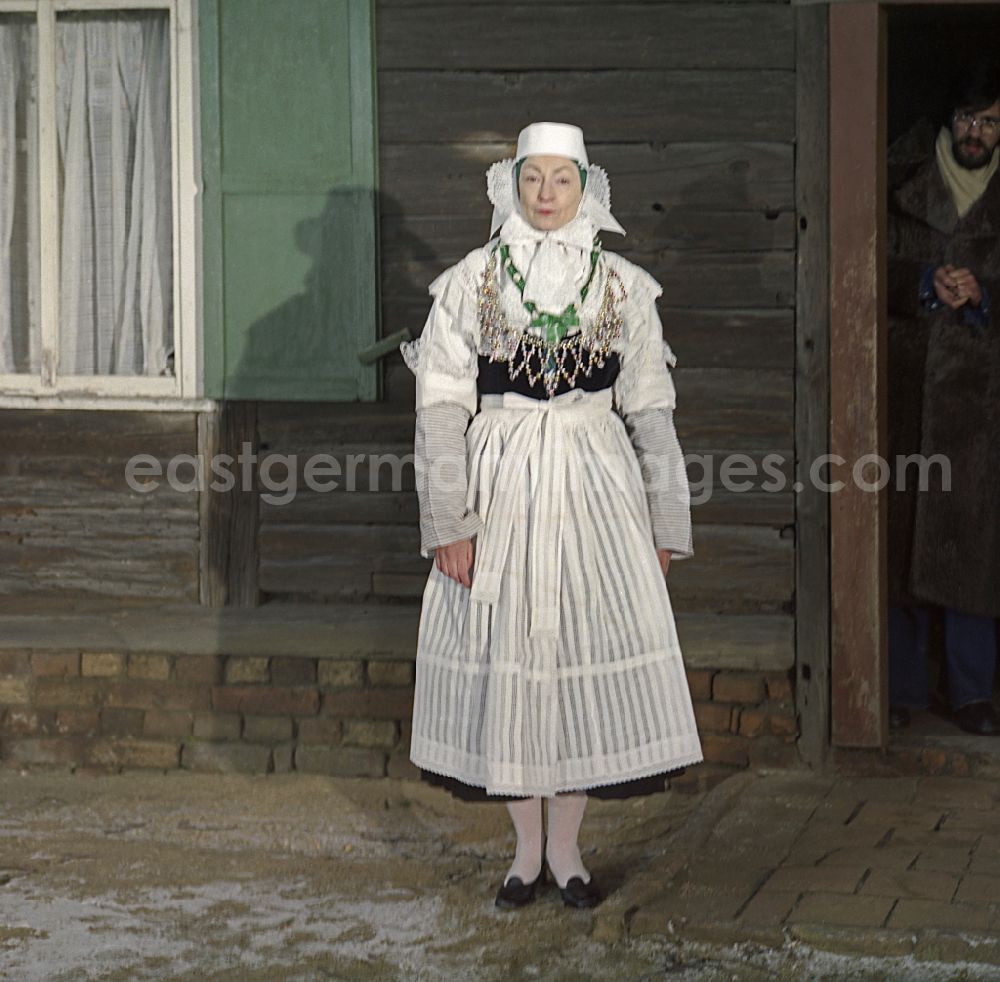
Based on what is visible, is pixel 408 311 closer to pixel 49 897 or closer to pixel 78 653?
pixel 78 653

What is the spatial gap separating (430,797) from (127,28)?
2.92 metres

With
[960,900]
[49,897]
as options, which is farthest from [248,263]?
[960,900]

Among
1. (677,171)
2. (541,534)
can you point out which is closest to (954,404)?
(677,171)

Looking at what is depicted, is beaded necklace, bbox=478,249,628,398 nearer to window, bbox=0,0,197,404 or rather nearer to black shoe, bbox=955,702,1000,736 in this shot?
window, bbox=0,0,197,404

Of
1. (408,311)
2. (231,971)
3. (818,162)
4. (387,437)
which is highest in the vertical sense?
(818,162)

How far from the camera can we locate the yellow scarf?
6410 millimetres

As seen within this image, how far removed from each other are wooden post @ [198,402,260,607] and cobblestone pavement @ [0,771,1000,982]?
2.19 feet

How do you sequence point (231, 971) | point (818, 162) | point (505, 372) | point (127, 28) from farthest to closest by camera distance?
point (127, 28)
point (818, 162)
point (505, 372)
point (231, 971)

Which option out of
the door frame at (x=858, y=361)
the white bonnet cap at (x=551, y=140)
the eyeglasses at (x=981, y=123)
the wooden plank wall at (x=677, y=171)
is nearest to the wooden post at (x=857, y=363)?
the door frame at (x=858, y=361)

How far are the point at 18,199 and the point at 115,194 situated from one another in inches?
14.7

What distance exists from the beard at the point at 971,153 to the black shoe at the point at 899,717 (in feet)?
6.46

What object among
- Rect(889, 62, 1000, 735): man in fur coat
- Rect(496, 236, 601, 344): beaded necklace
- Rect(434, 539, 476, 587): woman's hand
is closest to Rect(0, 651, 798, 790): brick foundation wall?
Rect(889, 62, 1000, 735): man in fur coat

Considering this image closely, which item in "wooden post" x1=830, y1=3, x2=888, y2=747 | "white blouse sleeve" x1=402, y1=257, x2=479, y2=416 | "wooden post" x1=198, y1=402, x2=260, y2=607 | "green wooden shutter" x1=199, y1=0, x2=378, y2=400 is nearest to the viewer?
"white blouse sleeve" x1=402, y1=257, x2=479, y2=416

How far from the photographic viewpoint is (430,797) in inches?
236
